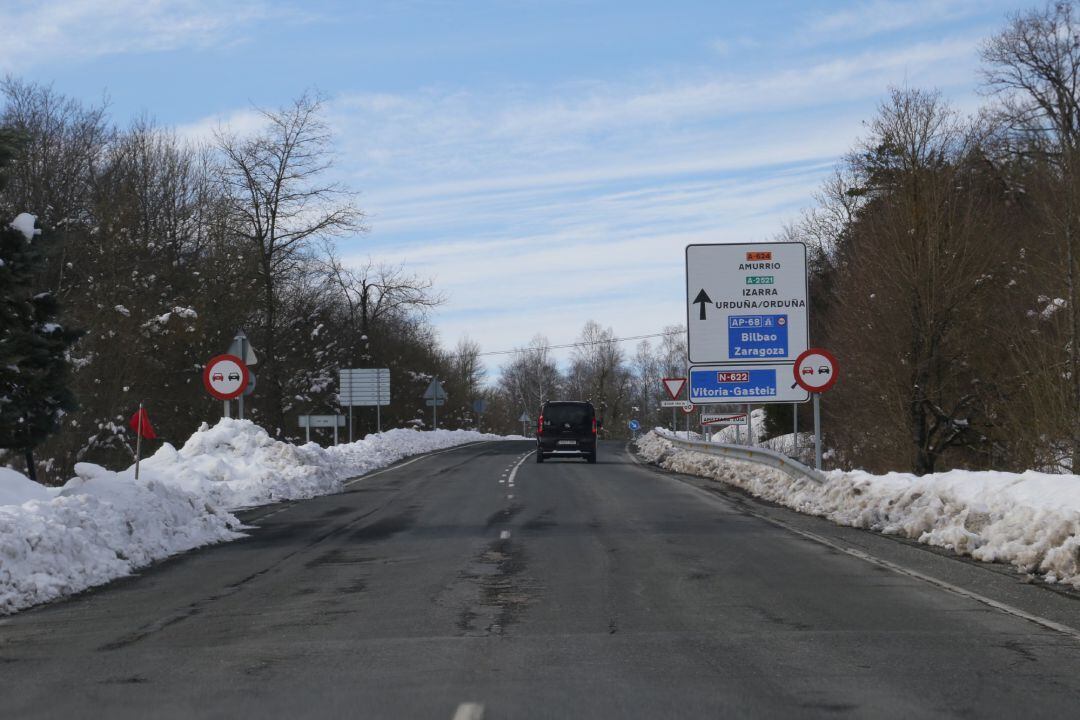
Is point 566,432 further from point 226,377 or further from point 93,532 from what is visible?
point 93,532

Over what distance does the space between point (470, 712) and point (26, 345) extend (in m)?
14.7

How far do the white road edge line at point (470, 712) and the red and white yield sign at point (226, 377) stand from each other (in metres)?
16.4

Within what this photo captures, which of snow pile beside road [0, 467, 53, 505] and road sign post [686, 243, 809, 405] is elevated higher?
road sign post [686, 243, 809, 405]

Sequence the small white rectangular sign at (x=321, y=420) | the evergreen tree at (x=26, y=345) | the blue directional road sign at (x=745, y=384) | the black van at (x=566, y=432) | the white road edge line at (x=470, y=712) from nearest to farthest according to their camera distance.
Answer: the white road edge line at (x=470, y=712)
the evergreen tree at (x=26, y=345)
the blue directional road sign at (x=745, y=384)
the black van at (x=566, y=432)
the small white rectangular sign at (x=321, y=420)

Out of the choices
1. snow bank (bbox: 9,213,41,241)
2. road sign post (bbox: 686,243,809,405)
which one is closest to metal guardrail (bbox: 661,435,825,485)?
road sign post (bbox: 686,243,809,405)

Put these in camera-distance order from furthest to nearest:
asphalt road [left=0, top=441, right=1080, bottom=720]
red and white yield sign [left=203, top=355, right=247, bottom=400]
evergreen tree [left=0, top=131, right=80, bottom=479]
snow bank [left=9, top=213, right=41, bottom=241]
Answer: red and white yield sign [left=203, top=355, right=247, bottom=400] → snow bank [left=9, top=213, right=41, bottom=241] → evergreen tree [left=0, top=131, right=80, bottom=479] → asphalt road [left=0, top=441, right=1080, bottom=720]

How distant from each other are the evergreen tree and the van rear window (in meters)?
23.7

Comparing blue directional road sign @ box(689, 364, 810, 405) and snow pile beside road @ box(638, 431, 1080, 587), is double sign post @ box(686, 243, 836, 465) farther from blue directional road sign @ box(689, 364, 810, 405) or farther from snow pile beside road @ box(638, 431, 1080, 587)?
snow pile beside road @ box(638, 431, 1080, 587)

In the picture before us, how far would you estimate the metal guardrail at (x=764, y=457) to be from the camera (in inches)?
840

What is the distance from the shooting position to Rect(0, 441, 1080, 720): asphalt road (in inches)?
253

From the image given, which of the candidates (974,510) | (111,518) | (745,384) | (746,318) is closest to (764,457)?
(745,384)

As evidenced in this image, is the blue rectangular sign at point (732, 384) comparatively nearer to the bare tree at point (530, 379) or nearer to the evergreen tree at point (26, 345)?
the evergreen tree at point (26, 345)

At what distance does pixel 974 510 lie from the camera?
1395cm

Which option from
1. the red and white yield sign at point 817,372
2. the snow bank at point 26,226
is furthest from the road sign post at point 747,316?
the snow bank at point 26,226
